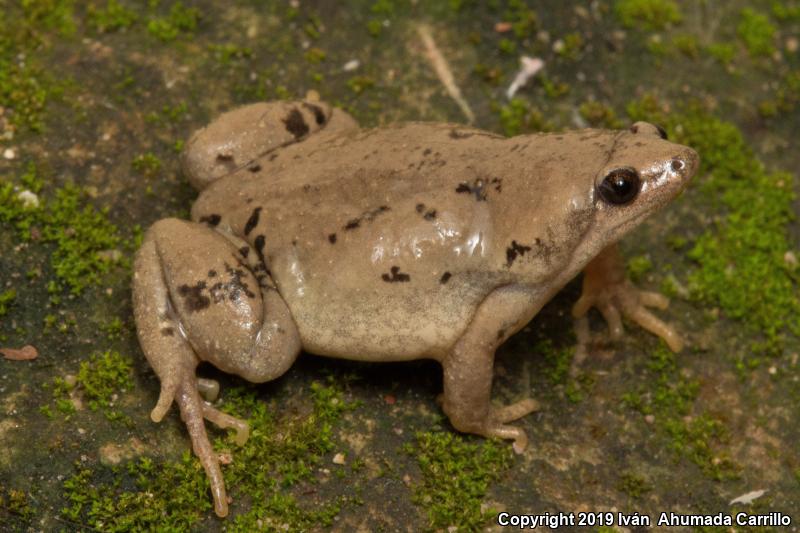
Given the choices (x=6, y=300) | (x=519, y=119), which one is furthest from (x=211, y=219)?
(x=519, y=119)

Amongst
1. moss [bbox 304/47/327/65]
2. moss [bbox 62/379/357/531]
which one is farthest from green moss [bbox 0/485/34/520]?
moss [bbox 304/47/327/65]

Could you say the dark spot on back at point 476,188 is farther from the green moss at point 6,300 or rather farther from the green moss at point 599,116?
the green moss at point 6,300

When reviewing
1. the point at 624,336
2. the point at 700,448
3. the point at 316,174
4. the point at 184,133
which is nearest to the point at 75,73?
the point at 184,133

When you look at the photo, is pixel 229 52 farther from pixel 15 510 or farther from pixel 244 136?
pixel 15 510

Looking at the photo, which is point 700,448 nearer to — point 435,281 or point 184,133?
point 435,281

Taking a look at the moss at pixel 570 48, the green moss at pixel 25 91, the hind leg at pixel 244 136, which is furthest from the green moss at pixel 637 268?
the green moss at pixel 25 91

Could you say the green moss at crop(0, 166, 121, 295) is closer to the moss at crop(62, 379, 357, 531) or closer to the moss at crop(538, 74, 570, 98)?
the moss at crop(62, 379, 357, 531)
